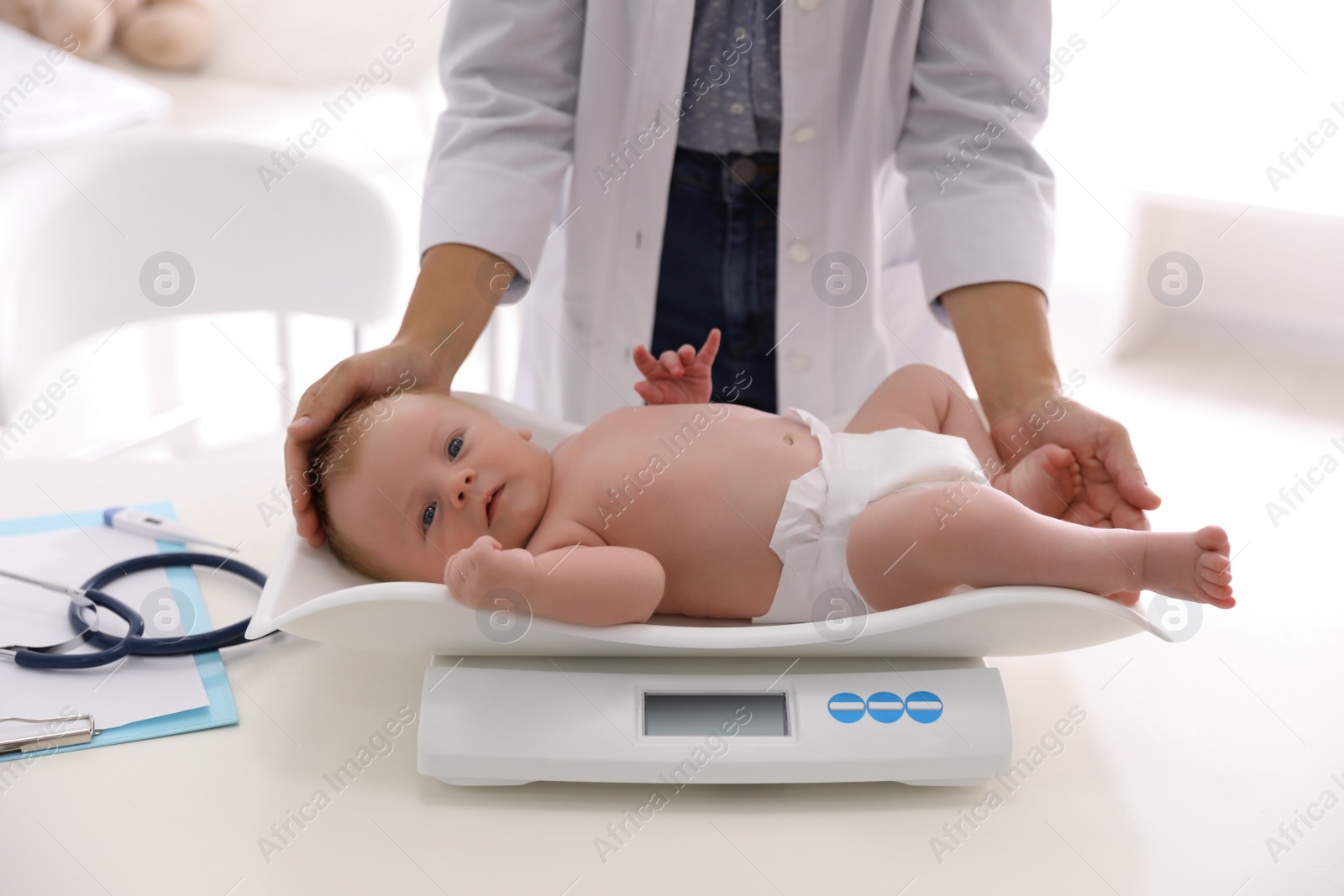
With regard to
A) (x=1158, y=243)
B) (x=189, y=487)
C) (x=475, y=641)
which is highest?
(x=475, y=641)

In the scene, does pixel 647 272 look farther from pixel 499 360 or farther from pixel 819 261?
pixel 499 360

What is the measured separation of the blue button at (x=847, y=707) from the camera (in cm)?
74

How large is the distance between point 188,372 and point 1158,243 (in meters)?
2.40

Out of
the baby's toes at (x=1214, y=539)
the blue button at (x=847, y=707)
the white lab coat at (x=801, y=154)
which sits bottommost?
the blue button at (x=847, y=707)

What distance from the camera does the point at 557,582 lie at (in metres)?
0.74

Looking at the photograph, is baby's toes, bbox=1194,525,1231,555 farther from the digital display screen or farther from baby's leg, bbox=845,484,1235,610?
the digital display screen

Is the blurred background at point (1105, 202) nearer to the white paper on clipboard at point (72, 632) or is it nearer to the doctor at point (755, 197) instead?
the doctor at point (755, 197)

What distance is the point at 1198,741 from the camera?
81 cm

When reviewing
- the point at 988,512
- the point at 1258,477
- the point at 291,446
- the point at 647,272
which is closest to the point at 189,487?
the point at 291,446

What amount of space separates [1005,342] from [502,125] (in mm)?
524

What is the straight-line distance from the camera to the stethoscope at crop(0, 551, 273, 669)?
2.76 feet

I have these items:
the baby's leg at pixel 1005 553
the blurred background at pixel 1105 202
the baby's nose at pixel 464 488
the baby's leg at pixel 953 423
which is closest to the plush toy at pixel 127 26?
the blurred background at pixel 1105 202

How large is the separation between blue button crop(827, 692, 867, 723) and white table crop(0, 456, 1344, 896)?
0.06 m

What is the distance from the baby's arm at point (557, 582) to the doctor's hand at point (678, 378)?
30 cm
